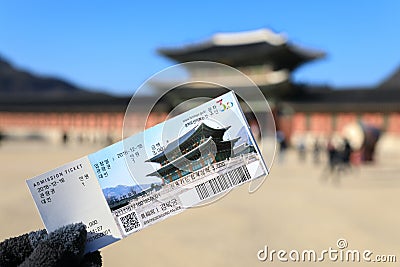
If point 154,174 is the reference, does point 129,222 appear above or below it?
below

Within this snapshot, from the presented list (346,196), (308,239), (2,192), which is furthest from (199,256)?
(2,192)

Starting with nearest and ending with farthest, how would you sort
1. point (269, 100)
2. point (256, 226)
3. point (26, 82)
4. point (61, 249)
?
point (61, 249)
point (256, 226)
point (269, 100)
point (26, 82)

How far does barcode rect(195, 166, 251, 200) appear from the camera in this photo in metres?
1.58

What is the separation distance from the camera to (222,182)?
5.24ft

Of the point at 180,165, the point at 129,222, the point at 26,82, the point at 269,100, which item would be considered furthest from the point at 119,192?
the point at 26,82

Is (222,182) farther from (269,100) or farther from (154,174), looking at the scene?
(269,100)

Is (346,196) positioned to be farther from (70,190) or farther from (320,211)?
(70,190)

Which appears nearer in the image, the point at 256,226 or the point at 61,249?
the point at 61,249

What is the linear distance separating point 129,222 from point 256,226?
527 cm

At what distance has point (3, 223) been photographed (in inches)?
256

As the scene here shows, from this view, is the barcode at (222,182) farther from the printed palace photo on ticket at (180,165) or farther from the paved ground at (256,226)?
the paved ground at (256,226)

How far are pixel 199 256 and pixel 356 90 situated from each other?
3053 centimetres

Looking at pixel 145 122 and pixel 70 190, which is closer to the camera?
pixel 70 190

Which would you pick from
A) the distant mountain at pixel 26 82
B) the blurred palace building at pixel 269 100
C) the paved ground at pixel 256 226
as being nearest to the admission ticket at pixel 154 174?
the paved ground at pixel 256 226
